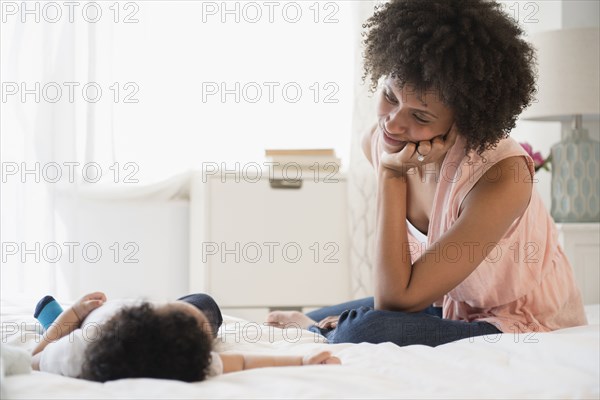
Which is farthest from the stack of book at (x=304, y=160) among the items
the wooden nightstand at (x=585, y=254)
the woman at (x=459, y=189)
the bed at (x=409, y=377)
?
the bed at (x=409, y=377)

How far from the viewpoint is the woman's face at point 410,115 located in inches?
61.8

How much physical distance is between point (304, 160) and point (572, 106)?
1.03 metres

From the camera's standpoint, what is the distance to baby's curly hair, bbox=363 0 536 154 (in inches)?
61.8

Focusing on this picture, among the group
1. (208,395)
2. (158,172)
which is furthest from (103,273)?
(208,395)

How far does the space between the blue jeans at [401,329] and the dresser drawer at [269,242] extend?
164 centimetres

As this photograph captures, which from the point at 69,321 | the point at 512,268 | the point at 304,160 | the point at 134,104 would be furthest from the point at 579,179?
the point at 69,321

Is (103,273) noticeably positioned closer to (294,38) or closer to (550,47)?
(294,38)

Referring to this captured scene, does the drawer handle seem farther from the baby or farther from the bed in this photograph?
the baby

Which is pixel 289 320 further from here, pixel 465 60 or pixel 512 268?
pixel 465 60

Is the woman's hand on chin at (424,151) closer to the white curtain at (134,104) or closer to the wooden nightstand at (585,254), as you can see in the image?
the wooden nightstand at (585,254)

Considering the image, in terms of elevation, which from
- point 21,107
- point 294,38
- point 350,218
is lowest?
point 350,218

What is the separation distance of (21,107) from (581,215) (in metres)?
2.13

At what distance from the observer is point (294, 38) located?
3.68m

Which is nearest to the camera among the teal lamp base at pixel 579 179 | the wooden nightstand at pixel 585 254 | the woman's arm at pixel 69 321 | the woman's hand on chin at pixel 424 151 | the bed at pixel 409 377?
the bed at pixel 409 377
